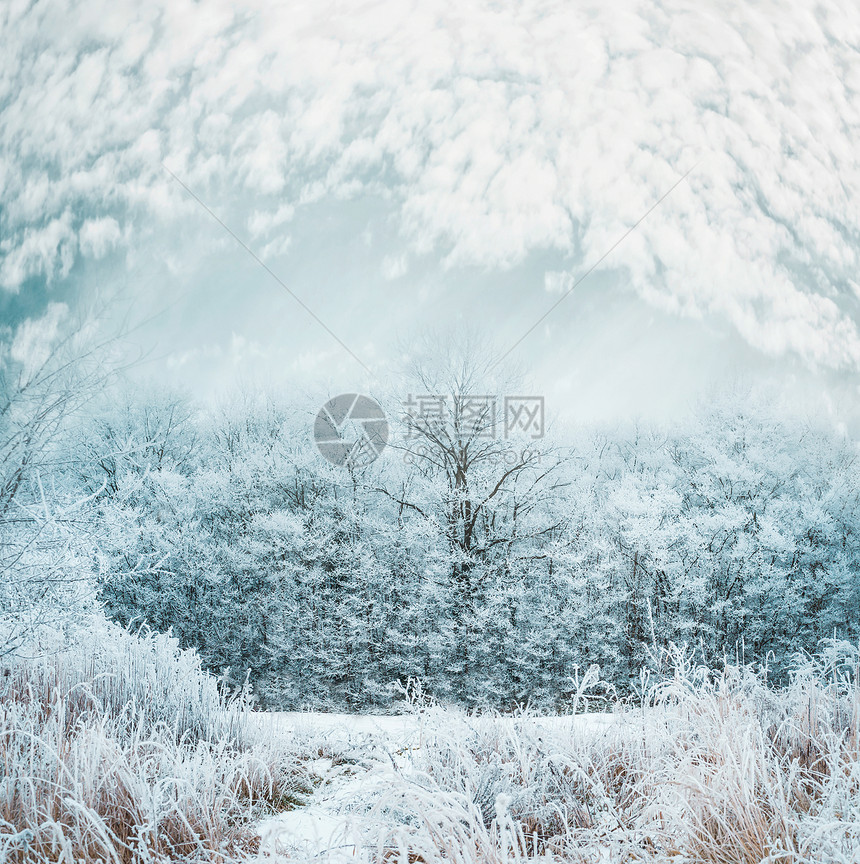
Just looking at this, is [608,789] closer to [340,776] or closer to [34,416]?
[340,776]

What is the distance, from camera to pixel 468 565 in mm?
14219

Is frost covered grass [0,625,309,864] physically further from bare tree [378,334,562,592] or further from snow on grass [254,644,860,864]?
bare tree [378,334,562,592]

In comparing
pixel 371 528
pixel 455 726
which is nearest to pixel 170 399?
pixel 371 528

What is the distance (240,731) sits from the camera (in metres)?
3.75

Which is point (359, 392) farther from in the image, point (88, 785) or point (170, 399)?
point (88, 785)

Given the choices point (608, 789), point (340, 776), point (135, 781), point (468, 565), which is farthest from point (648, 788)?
point (468, 565)

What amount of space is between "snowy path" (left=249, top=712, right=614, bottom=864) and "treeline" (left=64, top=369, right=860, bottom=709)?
9.35m

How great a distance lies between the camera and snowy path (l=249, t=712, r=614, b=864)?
2203mm

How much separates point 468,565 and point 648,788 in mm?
11593

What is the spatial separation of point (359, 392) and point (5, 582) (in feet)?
43.1

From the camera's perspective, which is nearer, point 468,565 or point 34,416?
point 34,416

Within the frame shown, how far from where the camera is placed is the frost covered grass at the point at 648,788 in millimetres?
1995

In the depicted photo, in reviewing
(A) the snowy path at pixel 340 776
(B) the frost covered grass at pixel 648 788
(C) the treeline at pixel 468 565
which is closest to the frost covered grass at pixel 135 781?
(A) the snowy path at pixel 340 776

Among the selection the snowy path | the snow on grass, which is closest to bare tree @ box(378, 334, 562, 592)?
the snowy path
